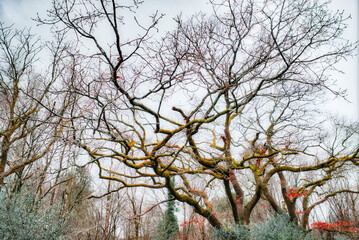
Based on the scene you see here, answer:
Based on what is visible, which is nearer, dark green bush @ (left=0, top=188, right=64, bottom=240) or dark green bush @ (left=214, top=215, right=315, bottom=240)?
dark green bush @ (left=0, top=188, right=64, bottom=240)

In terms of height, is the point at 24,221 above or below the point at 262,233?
above

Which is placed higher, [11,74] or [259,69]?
[11,74]

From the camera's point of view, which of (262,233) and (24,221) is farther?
(262,233)

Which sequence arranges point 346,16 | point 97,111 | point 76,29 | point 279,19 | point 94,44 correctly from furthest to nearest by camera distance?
1. point 97,111
2. point 279,19
3. point 346,16
4. point 94,44
5. point 76,29

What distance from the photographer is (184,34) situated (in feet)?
11.2

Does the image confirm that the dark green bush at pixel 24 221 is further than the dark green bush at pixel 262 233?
No

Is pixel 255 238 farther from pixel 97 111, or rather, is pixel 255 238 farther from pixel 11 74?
pixel 11 74

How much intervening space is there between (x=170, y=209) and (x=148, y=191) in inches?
67.4

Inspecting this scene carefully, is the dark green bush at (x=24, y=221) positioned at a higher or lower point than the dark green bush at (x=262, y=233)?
higher

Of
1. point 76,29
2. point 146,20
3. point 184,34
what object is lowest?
point 76,29

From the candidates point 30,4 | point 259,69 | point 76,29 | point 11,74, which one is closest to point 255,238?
point 259,69

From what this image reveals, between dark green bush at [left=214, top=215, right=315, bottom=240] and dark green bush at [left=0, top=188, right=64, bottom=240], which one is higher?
dark green bush at [left=0, top=188, right=64, bottom=240]

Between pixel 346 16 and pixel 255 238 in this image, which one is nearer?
pixel 346 16

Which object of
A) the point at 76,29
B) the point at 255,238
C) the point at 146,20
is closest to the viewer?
the point at 76,29
